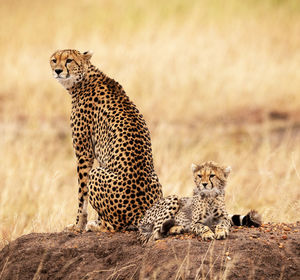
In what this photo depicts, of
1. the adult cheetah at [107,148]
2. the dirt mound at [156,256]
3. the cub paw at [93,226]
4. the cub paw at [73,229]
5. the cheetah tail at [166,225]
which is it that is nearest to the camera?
the dirt mound at [156,256]

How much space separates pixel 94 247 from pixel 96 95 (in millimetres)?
1244

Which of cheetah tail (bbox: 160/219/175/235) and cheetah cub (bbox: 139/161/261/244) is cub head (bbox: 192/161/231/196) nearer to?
cheetah cub (bbox: 139/161/261/244)

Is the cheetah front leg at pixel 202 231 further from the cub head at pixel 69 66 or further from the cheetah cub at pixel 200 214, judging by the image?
the cub head at pixel 69 66

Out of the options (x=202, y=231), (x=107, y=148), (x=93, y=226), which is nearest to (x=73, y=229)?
(x=93, y=226)

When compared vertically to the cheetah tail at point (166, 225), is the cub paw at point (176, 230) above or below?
below

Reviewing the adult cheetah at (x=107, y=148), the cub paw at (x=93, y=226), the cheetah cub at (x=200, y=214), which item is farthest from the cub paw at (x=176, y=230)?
the cub paw at (x=93, y=226)

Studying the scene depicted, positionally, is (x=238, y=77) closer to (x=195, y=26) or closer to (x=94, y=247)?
(x=195, y=26)

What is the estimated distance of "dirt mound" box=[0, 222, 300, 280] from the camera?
3.90 meters

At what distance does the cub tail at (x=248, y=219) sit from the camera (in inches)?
176

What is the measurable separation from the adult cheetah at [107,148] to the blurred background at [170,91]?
902 mm

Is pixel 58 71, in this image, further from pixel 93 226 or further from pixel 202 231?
pixel 202 231

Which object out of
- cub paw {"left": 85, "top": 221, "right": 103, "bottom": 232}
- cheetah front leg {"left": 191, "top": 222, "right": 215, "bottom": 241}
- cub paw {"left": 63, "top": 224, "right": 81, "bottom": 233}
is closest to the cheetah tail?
cheetah front leg {"left": 191, "top": 222, "right": 215, "bottom": 241}

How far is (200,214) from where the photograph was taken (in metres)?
4.19

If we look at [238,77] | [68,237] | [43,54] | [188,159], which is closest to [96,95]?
[68,237]
